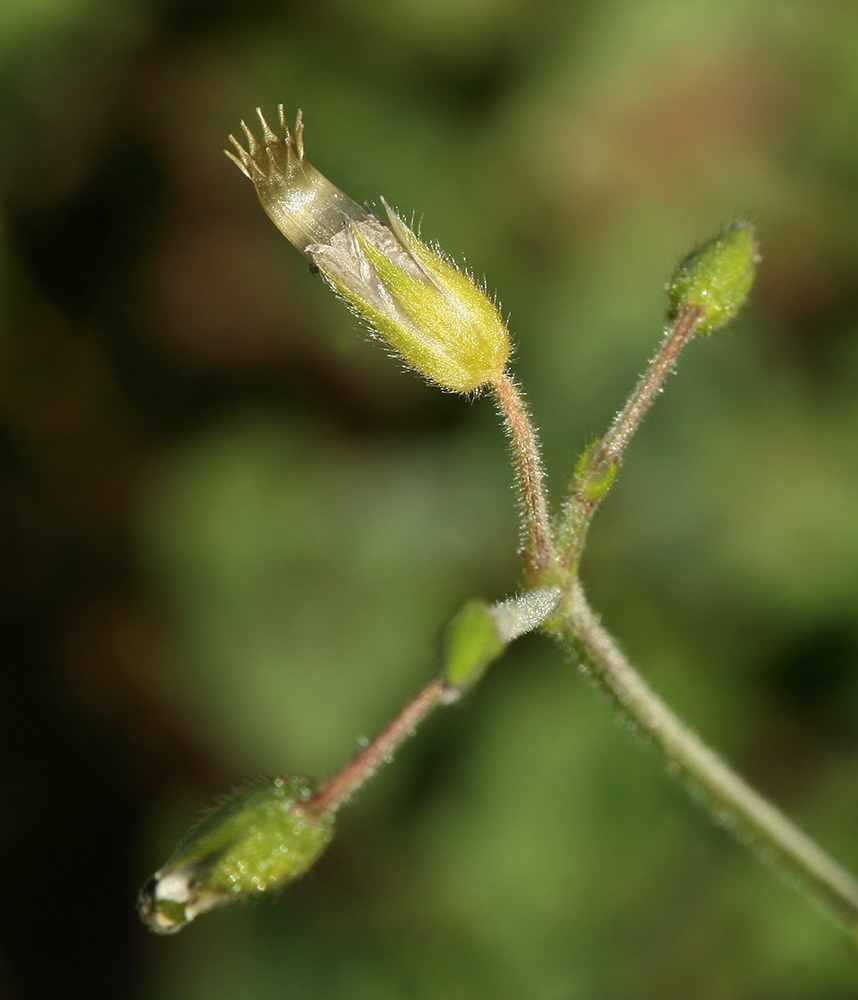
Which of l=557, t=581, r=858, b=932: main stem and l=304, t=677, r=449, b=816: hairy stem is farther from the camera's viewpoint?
l=557, t=581, r=858, b=932: main stem

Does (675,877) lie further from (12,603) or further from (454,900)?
(12,603)

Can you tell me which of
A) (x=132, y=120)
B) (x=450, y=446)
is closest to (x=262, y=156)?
(x=450, y=446)

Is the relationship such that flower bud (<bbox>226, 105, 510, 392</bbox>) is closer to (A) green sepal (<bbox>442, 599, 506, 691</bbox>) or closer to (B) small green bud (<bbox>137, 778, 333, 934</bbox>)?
(A) green sepal (<bbox>442, 599, 506, 691</bbox>)

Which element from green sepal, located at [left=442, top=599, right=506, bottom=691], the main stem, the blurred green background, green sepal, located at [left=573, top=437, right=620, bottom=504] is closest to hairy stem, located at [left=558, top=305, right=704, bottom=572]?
green sepal, located at [left=573, top=437, right=620, bottom=504]

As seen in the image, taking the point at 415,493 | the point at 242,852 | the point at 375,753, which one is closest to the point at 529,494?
the point at 375,753

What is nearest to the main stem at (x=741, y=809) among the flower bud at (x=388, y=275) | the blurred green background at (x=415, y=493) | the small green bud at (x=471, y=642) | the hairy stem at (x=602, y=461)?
the hairy stem at (x=602, y=461)

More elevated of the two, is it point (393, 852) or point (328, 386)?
point (328, 386)

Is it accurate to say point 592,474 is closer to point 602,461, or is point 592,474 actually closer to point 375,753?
point 602,461

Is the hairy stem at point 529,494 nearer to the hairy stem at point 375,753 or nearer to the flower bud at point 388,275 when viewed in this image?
the flower bud at point 388,275
